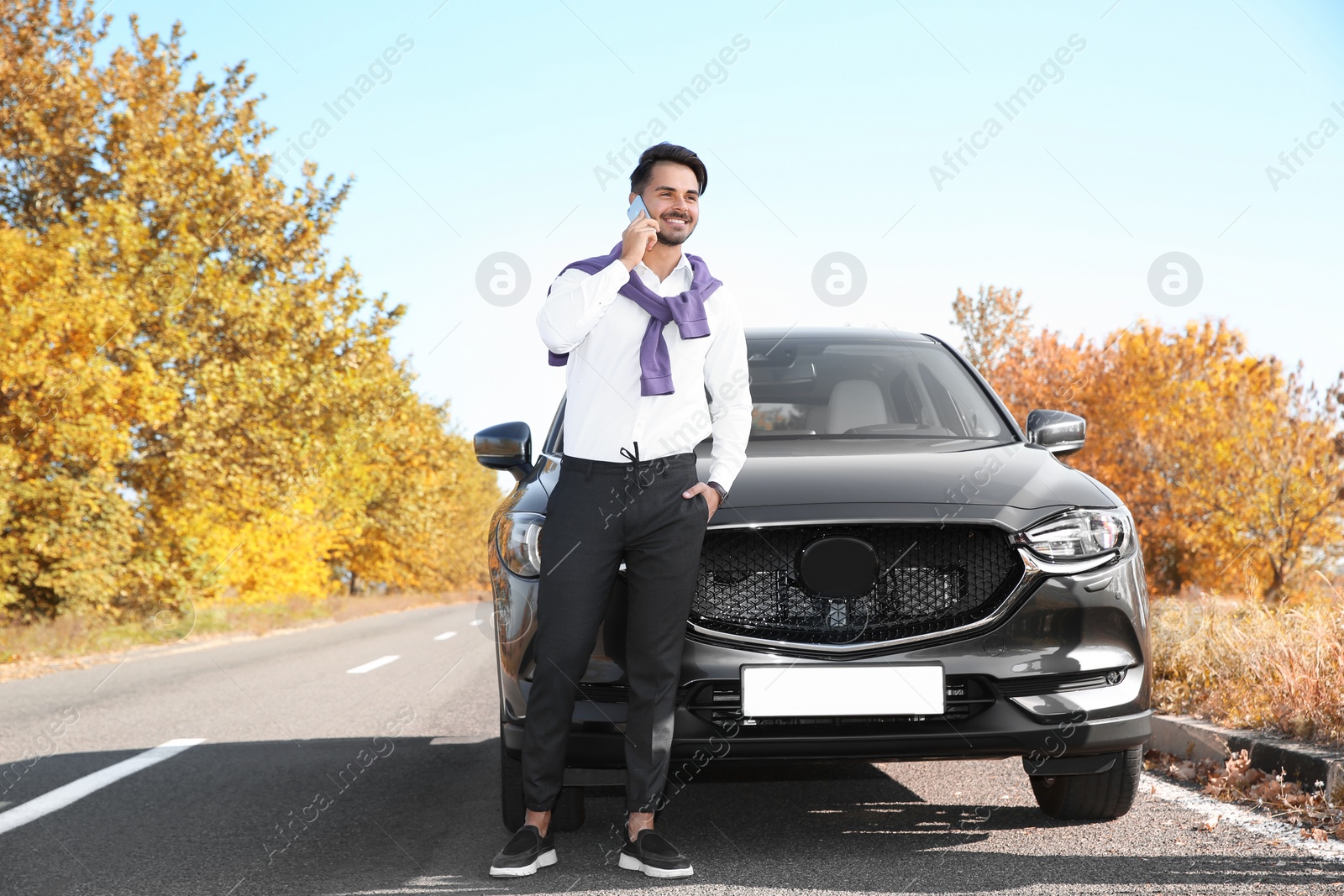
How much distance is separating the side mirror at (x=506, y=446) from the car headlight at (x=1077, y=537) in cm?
180

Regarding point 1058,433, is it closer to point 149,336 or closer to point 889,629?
point 889,629

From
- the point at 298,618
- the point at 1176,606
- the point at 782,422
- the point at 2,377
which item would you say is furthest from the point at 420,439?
the point at 782,422

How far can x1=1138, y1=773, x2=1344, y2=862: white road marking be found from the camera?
11.2 ft

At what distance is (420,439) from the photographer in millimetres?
34250

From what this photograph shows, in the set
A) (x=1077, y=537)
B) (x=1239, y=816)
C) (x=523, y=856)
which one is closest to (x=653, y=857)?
(x=523, y=856)

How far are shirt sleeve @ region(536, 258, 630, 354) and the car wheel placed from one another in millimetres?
1297

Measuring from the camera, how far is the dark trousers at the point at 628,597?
125 inches

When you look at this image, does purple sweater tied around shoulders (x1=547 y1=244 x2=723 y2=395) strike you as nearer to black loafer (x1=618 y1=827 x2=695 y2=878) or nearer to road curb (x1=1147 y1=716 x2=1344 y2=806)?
black loafer (x1=618 y1=827 x2=695 y2=878)

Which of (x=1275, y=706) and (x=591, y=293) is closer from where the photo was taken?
(x=591, y=293)

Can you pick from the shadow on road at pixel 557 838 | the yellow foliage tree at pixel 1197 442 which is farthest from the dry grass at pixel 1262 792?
the yellow foliage tree at pixel 1197 442

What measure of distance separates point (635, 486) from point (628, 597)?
310 mm

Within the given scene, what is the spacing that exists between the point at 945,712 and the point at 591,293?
4.88 ft

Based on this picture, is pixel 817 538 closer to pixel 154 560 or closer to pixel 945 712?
pixel 945 712

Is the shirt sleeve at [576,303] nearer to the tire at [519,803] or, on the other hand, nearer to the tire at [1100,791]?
Answer: the tire at [519,803]
